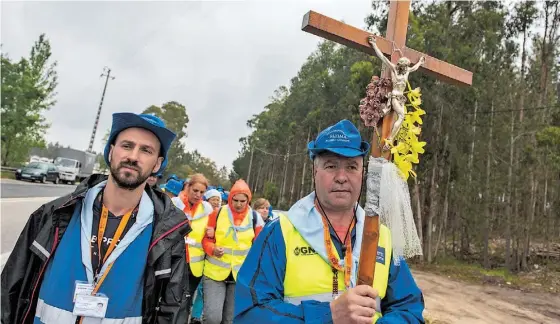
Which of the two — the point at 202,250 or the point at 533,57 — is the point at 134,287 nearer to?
the point at 202,250

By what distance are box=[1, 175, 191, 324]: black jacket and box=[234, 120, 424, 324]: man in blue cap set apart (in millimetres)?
486

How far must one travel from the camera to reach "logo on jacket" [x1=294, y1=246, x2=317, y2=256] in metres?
1.89

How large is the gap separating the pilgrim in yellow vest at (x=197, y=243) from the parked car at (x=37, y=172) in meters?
28.5

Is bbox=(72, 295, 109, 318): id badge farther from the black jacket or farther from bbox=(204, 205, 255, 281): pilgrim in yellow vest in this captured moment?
bbox=(204, 205, 255, 281): pilgrim in yellow vest

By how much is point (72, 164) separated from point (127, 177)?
123 ft

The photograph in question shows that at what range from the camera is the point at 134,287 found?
204 centimetres

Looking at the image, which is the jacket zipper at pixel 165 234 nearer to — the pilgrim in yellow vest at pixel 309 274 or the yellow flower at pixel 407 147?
the pilgrim in yellow vest at pixel 309 274

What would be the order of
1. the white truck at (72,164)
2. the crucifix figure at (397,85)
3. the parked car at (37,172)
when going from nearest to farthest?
the crucifix figure at (397,85) < the parked car at (37,172) < the white truck at (72,164)

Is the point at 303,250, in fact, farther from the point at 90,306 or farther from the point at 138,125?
the point at 138,125

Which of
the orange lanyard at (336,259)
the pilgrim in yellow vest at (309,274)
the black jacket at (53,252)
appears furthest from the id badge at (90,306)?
the orange lanyard at (336,259)

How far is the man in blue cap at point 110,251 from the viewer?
195 cm

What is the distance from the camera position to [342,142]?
200cm

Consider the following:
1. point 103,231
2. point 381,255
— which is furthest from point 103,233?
point 381,255

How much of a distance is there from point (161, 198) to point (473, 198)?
2482 cm
